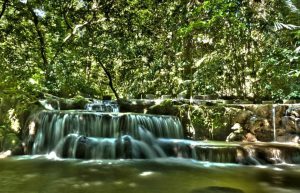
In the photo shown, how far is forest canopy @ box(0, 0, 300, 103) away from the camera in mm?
7836

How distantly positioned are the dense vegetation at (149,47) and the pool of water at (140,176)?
1.69 metres

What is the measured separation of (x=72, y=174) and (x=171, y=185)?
2.24 metres

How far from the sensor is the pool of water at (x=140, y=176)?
20.2 ft

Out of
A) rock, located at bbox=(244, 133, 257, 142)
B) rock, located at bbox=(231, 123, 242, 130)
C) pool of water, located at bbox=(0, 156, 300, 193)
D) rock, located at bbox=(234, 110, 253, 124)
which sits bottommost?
pool of water, located at bbox=(0, 156, 300, 193)

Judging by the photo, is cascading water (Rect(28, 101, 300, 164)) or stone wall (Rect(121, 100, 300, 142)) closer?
cascading water (Rect(28, 101, 300, 164))

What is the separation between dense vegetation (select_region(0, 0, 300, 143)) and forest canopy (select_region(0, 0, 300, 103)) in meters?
0.03

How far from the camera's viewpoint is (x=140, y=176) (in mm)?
7211

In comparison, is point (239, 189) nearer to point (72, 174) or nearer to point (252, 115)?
point (72, 174)

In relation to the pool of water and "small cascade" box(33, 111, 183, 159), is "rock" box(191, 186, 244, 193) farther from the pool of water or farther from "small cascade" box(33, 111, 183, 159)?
"small cascade" box(33, 111, 183, 159)

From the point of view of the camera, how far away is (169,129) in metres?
12.0

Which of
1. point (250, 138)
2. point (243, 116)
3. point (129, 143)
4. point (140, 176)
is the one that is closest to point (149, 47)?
point (243, 116)

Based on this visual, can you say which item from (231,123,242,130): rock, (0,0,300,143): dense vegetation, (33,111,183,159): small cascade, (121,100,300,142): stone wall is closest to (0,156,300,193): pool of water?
(33,111,183,159): small cascade

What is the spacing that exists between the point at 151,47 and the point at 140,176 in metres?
8.68

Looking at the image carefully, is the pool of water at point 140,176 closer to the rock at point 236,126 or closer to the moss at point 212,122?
the moss at point 212,122
